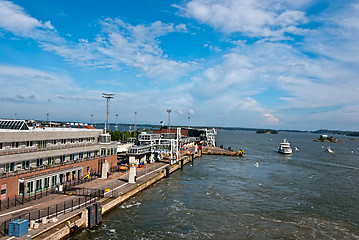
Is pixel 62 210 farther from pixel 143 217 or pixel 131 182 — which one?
pixel 131 182

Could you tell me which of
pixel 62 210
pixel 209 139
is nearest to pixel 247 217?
pixel 62 210

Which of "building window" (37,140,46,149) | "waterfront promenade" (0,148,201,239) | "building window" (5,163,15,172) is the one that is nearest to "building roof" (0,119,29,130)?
"building window" (37,140,46,149)

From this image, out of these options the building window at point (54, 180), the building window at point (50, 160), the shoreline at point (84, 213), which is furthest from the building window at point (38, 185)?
the shoreline at point (84, 213)

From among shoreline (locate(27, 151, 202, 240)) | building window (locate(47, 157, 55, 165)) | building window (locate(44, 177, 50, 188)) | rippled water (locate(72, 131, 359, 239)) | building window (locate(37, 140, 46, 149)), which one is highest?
building window (locate(37, 140, 46, 149))

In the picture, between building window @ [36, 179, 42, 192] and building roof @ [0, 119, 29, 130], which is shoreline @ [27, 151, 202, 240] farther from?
building roof @ [0, 119, 29, 130]

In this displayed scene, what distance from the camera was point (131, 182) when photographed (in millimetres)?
47594

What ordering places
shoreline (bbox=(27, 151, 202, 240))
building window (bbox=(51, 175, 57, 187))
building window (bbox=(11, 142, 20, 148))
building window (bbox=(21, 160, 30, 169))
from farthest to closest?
building window (bbox=(51, 175, 57, 187)) < building window (bbox=(21, 160, 30, 169)) < building window (bbox=(11, 142, 20, 148)) < shoreline (bbox=(27, 151, 202, 240))

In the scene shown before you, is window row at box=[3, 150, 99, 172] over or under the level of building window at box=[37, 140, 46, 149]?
under

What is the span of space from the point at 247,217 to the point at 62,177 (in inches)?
1170

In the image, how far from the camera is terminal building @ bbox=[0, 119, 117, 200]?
34.4 meters

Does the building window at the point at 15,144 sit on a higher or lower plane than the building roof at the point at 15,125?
lower

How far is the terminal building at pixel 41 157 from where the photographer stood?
34406mm

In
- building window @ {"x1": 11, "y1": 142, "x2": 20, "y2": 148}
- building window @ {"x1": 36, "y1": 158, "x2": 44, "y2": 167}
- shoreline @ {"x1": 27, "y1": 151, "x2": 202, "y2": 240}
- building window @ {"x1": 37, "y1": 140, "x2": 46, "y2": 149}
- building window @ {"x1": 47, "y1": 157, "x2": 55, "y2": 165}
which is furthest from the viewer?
building window @ {"x1": 47, "y1": 157, "x2": 55, "y2": 165}

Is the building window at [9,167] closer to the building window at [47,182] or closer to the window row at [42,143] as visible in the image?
the window row at [42,143]
